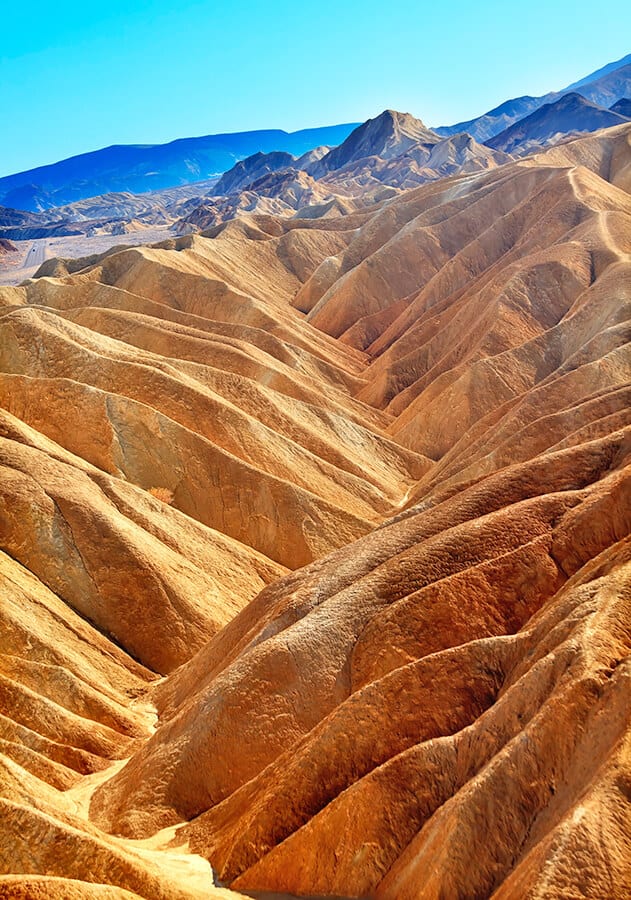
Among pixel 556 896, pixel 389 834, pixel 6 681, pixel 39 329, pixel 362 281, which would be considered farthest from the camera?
pixel 362 281

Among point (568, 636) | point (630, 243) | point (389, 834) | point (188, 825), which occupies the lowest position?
point (188, 825)

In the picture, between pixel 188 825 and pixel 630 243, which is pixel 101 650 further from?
pixel 630 243

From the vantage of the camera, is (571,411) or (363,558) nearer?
(363,558)

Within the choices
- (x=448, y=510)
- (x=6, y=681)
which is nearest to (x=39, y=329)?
(x=6, y=681)

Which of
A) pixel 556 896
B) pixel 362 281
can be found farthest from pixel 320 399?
pixel 556 896

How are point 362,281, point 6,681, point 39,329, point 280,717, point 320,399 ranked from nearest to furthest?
point 280,717 < point 6,681 < point 39,329 < point 320,399 < point 362,281

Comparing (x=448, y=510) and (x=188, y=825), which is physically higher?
(x=448, y=510)
